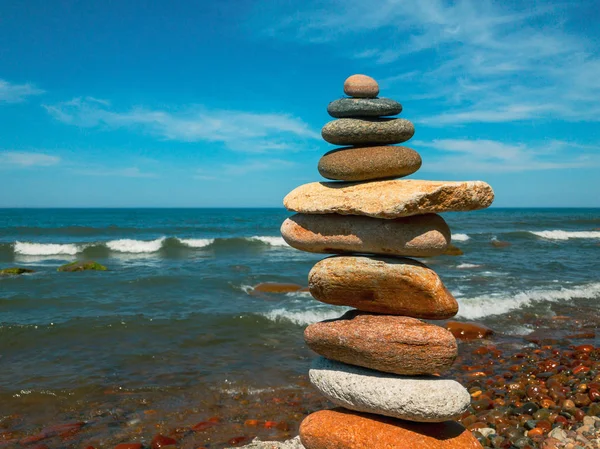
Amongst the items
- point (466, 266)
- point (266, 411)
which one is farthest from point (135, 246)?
point (266, 411)

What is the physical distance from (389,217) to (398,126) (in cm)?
137

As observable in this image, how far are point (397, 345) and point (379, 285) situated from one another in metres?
0.68

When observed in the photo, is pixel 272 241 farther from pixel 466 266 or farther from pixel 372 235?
pixel 372 235

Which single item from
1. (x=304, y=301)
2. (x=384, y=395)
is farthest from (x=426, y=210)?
(x=304, y=301)

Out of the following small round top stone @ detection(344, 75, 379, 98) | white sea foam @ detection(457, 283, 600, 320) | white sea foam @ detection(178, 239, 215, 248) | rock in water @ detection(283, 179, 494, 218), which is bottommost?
white sea foam @ detection(457, 283, 600, 320)

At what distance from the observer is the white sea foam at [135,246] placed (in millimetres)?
34169

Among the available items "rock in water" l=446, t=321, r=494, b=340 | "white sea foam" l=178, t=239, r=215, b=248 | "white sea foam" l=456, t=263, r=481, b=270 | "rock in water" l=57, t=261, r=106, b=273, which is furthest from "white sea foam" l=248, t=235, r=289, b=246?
"rock in water" l=446, t=321, r=494, b=340

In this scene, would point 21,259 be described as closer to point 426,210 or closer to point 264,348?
point 264,348

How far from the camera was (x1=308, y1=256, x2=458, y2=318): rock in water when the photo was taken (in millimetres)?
5578

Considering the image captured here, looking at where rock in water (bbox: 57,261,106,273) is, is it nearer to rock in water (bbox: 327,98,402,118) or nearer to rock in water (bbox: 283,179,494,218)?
rock in water (bbox: 283,179,494,218)

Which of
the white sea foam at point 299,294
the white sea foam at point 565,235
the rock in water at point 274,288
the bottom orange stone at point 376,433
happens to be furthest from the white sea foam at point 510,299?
the white sea foam at point 565,235

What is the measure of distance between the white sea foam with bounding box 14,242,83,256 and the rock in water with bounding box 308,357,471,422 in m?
30.3

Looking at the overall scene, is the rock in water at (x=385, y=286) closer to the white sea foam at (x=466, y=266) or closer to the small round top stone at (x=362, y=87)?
the small round top stone at (x=362, y=87)

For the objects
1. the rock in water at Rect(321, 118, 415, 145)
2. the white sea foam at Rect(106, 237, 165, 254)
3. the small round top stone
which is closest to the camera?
the rock in water at Rect(321, 118, 415, 145)
